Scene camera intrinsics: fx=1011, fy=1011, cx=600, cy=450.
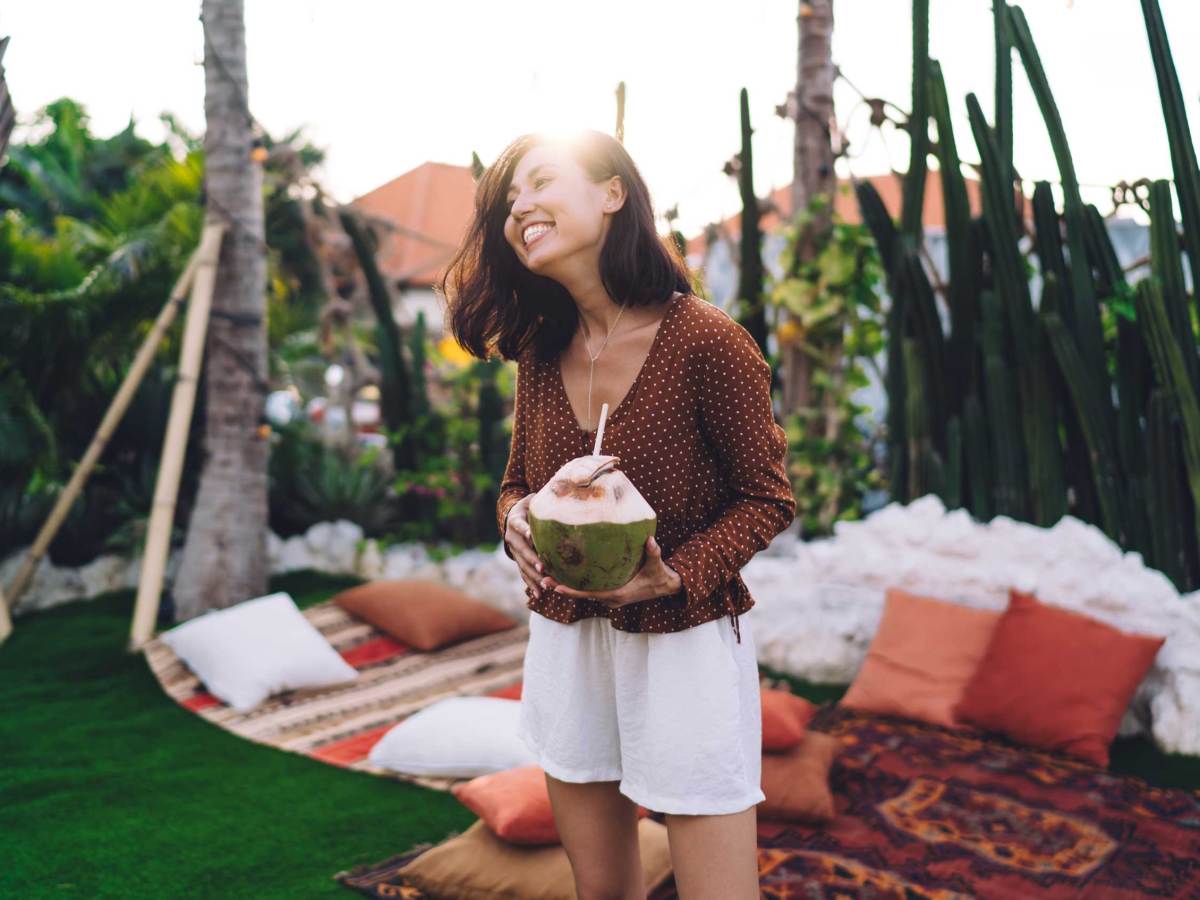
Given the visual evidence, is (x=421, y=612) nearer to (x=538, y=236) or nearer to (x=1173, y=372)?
(x=1173, y=372)

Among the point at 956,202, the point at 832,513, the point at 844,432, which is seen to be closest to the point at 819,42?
the point at 956,202

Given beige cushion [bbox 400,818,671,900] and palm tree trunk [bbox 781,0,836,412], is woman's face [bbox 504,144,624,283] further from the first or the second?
palm tree trunk [bbox 781,0,836,412]

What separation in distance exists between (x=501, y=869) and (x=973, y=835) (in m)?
1.26

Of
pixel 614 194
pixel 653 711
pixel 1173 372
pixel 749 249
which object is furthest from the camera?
pixel 749 249

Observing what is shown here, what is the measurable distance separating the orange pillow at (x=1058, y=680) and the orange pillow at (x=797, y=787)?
75 cm

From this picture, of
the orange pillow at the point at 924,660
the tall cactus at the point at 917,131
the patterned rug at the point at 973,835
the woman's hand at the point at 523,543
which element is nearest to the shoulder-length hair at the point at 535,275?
the woman's hand at the point at 523,543

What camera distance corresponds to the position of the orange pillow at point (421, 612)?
14.5 feet

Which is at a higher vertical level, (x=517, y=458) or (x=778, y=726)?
(x=517, y=458)

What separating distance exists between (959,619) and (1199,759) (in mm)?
814

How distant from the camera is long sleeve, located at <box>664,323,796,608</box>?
4.48 feet

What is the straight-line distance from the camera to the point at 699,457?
1449 mm

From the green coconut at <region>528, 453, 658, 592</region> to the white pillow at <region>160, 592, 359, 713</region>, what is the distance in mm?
2840

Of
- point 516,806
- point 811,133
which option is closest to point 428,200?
point 811,133

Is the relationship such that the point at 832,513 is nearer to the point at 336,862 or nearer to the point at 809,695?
the point at 809,695
